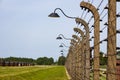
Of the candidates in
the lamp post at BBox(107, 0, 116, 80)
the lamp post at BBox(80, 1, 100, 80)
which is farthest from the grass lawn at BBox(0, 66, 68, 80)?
the lamp post at BBox(107, 0, 116, 80)

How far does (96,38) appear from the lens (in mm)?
8875

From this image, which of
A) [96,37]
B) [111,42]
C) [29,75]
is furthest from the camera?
[29,75]

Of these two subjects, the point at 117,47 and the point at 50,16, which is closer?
the point at 117,47

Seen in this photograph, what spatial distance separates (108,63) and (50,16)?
9003 millimetres

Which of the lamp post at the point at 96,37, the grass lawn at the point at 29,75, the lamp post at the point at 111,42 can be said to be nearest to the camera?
the lamp post at the point at 111,42

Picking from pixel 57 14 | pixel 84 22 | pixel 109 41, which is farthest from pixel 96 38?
pixel 57 14

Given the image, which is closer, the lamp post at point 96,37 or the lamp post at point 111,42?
the lamp post at point 111,42

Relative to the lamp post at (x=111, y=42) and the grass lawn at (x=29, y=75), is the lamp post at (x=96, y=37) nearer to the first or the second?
the lamp post at (x=111, y=42)

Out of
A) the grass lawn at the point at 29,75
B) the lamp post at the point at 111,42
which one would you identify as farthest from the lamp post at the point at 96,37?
the grass lawn at the point at 29,75

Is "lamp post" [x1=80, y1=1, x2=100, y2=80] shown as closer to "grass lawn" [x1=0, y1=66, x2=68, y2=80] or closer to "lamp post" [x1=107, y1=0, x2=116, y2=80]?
"lamp post" [x1=107, y1=0, x2=116, y2=80]

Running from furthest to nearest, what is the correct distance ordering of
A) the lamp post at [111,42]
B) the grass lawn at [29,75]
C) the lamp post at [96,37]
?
the grass lawn at [29,75]
the lamp post at [96,37]
the lamp post at [111,42]

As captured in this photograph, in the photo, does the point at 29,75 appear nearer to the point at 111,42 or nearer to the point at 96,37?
the point at 96,37

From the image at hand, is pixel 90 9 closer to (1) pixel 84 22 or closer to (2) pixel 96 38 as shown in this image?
(2) pixel 96 38

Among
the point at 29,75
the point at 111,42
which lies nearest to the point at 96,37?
the point at 111,42
